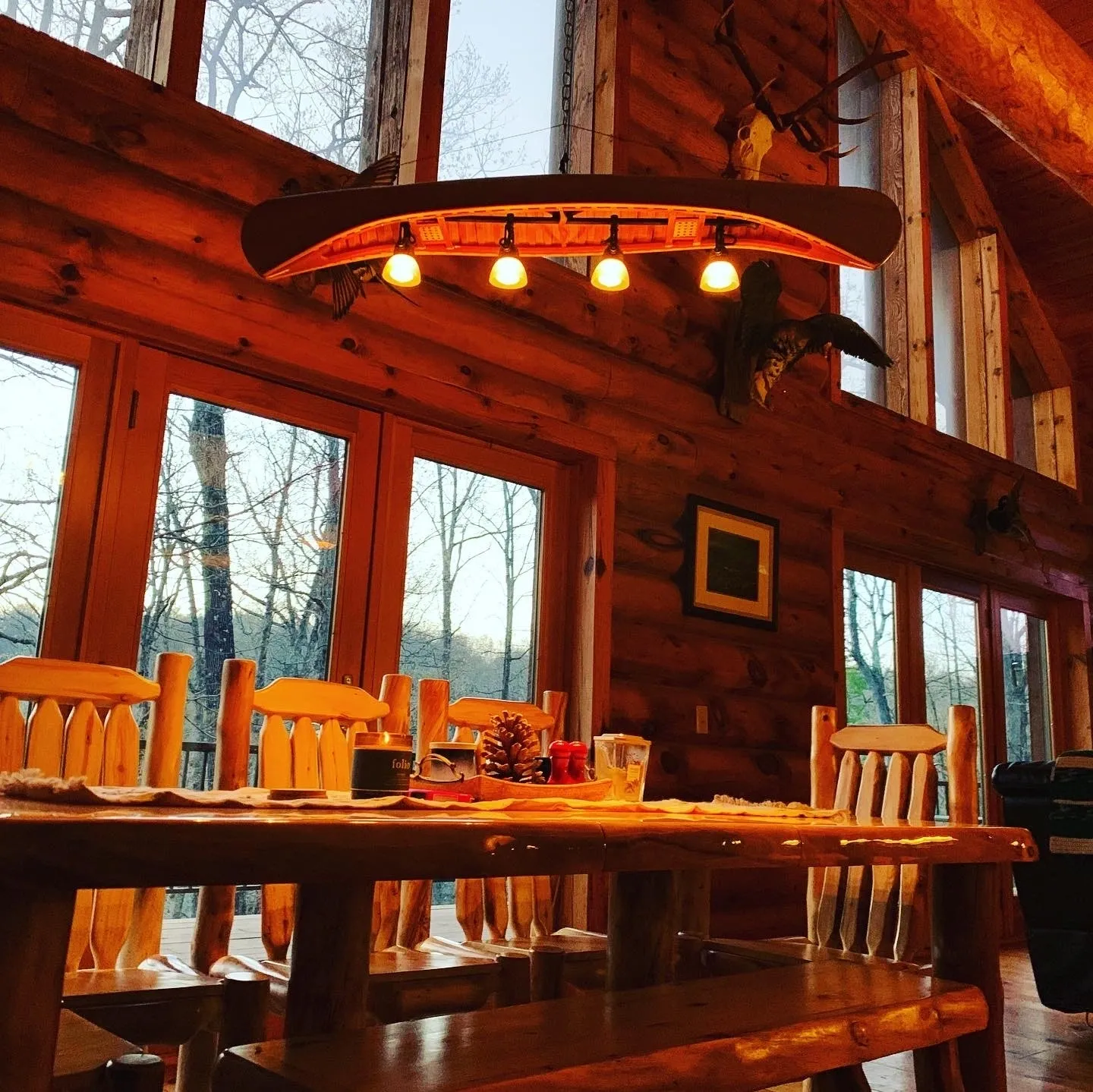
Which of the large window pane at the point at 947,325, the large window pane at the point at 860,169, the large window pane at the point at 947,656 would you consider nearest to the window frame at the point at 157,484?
the large window pane at the point at 860,169

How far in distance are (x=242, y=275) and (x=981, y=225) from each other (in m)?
5.00

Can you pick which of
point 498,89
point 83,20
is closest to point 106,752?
point 83,20

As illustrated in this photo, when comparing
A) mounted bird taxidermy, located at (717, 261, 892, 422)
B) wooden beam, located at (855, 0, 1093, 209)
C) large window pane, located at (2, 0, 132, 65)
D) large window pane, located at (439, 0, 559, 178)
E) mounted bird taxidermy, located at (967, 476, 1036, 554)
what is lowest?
mounted bird taxidermy, located at (967, 476, 1036, 554)

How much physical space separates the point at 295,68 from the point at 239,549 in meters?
1.52

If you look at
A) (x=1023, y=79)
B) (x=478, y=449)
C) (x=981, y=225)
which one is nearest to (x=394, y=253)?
(x=478, y=449)

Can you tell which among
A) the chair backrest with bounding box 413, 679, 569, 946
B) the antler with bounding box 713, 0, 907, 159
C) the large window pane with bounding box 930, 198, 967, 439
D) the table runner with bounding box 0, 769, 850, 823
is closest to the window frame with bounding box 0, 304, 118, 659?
the chair backrest with bounding box 413, 679, 569, 946

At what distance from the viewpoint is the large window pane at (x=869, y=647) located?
511 centimetres

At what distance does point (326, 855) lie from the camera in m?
1.02

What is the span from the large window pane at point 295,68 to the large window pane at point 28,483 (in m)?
0.99

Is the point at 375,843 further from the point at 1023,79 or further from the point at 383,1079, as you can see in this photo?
the point at 1023,79

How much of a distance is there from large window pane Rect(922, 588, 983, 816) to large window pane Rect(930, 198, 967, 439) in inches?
40.6

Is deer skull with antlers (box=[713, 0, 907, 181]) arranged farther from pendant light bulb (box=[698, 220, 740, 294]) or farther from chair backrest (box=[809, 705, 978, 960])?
chair backrest (box=[809, 705, 978, 960])

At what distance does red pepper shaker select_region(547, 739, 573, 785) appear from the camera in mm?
1825

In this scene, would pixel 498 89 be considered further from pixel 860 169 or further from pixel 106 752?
pixel 106 752
